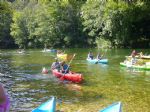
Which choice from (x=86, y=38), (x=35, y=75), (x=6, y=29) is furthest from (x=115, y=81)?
(x=6, y=29)

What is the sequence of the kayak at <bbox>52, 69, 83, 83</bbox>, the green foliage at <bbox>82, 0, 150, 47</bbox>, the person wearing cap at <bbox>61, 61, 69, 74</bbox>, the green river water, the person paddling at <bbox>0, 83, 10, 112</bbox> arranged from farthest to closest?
1. the green foliage at <bbox>82, 0, 150, 47</bbox>
2. the person wearing cap at <bbox>61, 61, 69, 74</bbox>
3. the kayak at <bbox>52, 69, 83, 83</bbox>
4. the green river water
5. the person paddling at <bbox>0, 83, 10, 112</bbox>

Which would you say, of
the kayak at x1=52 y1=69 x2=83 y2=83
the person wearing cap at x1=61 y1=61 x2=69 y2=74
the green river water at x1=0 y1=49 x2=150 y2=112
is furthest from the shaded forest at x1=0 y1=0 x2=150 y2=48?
the kayak at x1=52 y1=69 x2=83 y2=83

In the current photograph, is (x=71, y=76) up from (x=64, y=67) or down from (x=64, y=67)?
down

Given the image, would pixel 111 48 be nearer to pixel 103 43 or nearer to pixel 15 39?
pixel 103 43

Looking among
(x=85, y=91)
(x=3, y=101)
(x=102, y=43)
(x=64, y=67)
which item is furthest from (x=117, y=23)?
(x=3, y=101)

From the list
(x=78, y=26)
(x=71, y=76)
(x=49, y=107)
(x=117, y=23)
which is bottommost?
(x=71, y=76)

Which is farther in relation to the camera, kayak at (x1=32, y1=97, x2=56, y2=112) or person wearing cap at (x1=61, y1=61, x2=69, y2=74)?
person wearing cap at (x1=61, y1=61, x2=69, y2=74)

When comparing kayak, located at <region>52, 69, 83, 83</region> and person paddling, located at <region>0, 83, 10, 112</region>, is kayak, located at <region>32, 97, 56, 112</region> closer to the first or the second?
person paddling, located at <region>0, 83, 10, 112</region>

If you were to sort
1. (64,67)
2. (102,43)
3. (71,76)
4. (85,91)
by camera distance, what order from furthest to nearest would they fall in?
(102,43)
(64,67)
(71,76)
(85,91)

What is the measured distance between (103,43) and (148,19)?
8.85 meters

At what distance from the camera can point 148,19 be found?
204 feet

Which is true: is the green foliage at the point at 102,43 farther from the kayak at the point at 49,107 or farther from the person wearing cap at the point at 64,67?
the kayak at the point at 49,107

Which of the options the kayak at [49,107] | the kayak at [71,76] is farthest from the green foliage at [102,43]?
the kayak at [49,107]

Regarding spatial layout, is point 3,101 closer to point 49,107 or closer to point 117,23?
point 49,107
